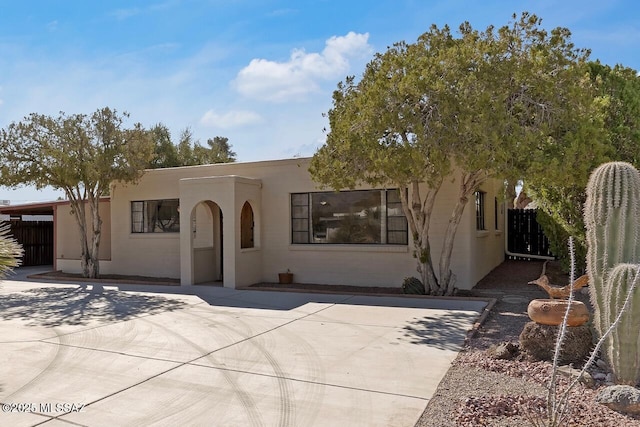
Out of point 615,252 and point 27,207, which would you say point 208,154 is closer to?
point 27,207

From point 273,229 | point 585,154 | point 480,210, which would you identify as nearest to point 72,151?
point 273,229

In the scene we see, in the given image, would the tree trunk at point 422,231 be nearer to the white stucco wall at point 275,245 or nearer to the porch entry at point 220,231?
the white stucco wall at point 275,245

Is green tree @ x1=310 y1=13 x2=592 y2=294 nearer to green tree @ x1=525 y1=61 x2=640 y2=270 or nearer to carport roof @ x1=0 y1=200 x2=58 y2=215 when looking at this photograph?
green tree @ x1=525 y1=61 x2=640 y2=270

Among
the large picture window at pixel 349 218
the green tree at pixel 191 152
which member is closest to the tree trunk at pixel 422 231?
the large picture window at pixel 349 218

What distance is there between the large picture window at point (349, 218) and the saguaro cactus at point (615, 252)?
23.9ft

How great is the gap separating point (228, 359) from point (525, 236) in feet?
54.8

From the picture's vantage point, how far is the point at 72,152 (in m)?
14.4

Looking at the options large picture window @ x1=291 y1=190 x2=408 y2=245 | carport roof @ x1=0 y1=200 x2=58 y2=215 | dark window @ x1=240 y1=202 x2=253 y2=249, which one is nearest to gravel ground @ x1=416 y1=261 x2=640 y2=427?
large picture window @ x1=291 y1=190 x2=408 y2=245

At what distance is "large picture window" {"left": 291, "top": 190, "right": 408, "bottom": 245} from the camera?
1284 centimetres

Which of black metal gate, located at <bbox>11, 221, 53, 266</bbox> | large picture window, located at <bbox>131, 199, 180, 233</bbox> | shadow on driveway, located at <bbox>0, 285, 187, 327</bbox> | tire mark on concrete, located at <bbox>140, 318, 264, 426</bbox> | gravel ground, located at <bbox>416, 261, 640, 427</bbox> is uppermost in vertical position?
large picture window, located at <bbox>131, 199, 180, 233</bbox>

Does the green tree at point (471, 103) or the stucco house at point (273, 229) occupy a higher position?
the green tree at point (471, 103)

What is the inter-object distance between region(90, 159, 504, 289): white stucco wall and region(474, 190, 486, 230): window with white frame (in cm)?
39

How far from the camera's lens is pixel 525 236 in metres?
19.9

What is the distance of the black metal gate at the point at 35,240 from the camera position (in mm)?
Answer: 20828
